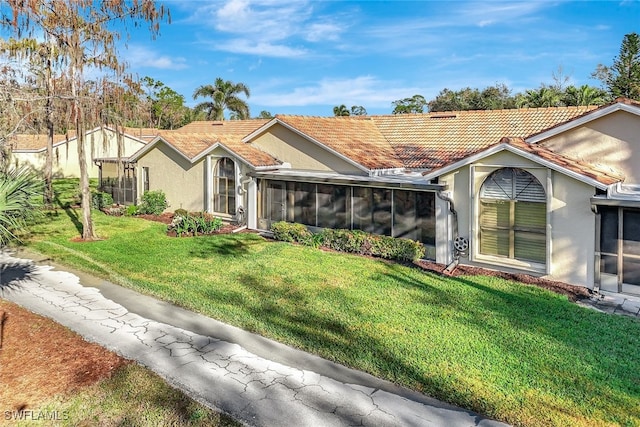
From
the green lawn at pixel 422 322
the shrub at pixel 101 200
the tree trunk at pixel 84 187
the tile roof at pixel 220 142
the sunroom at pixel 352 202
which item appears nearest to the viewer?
the green lawn at pixel 422 322

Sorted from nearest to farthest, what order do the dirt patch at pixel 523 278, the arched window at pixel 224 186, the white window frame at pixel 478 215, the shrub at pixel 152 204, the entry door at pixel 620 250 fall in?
the entry door at pixel 620 250 < the dirt patch at pixel 523 278 < the white window frame at pixel 478 215 < the arched window at pixel 224 186 < the shrub at pixel 152 204

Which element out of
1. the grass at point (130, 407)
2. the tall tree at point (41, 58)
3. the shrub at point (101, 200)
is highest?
the tall tree at point (41, 58)

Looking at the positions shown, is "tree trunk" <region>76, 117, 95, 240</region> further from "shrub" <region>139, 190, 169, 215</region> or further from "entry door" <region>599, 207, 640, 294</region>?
"entry door" <region>599, 207, 640, 294</region>

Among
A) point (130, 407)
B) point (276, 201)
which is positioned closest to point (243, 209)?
point (276, 201)

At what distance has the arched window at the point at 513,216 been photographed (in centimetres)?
1384

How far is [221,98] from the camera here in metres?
53.6

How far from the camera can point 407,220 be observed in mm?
16812

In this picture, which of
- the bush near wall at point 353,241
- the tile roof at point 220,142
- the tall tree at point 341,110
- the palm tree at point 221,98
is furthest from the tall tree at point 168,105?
the bush near wall at point 353,241

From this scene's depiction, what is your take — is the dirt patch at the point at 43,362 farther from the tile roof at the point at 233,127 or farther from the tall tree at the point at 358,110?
the tall tree at the point at 358,110

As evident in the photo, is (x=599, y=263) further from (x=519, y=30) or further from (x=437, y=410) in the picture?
(x=519, y=30)

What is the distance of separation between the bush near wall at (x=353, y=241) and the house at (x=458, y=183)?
2.00 feet

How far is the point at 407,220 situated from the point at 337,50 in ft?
105

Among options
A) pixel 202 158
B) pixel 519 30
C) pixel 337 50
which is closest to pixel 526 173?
pixel 202 158

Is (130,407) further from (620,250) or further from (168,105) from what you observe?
(168,105)
